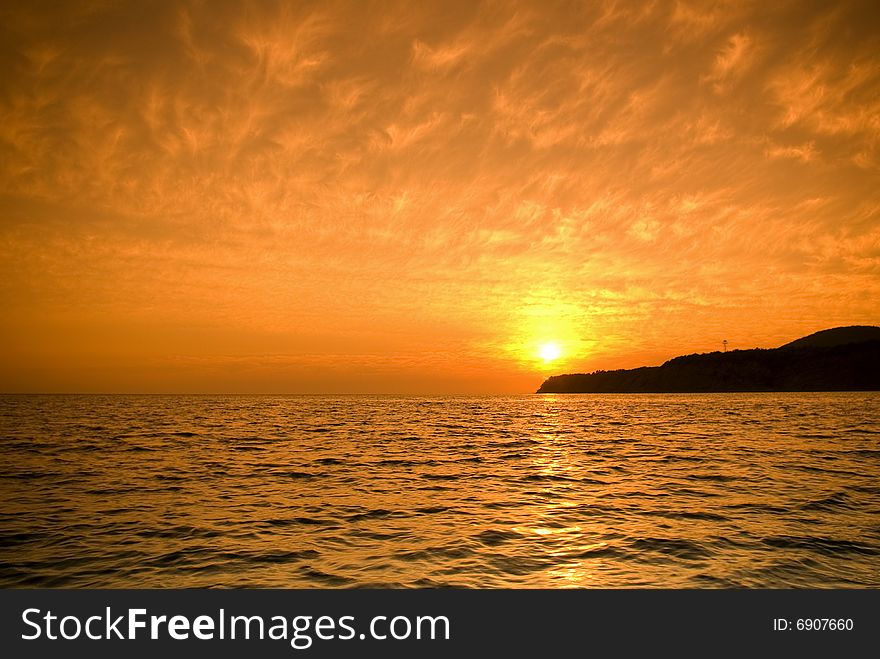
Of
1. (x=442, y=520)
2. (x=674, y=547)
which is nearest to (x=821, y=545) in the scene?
(x=674, y=547)

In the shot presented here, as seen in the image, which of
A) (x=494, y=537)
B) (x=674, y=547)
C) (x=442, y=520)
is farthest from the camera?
(x=442, y=520)

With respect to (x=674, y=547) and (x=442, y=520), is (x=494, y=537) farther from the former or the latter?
(x=674, y=547)

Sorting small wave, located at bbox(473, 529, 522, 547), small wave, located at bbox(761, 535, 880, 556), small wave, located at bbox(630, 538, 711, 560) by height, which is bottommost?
small wave, located at bbox(761, 535, 880, 556)

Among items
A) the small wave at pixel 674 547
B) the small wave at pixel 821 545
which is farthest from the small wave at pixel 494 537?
the small wave at pixel 821 545

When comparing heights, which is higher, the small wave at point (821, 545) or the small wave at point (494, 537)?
the small wave at point (494, 537)

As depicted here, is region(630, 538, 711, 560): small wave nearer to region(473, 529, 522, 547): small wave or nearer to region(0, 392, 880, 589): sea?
region(0, 392, 880, 589): sea

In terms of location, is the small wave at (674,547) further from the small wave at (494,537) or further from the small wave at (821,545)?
the small wave at (494,537)

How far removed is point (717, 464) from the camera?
83.6ft

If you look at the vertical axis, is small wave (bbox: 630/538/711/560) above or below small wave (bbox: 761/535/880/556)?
above

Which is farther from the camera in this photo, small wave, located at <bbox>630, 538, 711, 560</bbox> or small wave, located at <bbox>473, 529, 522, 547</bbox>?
small wave, located at <bbox>473, 529, 522, 547</bbox>

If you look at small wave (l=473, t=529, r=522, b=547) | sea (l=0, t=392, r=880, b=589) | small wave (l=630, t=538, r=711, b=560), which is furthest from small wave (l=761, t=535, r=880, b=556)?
small wave (l=473, t=529, r=522, b=547)
